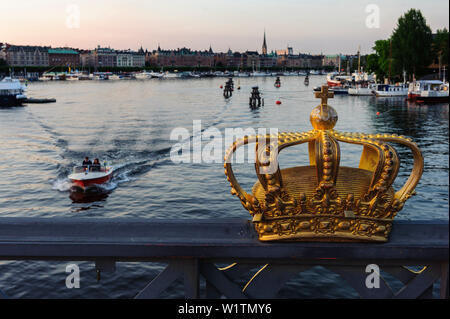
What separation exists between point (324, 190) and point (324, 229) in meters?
0.28

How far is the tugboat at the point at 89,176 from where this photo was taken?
84.4 ft

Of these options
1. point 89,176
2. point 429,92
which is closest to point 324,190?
point 89,176

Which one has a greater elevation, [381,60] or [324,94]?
[381,60]

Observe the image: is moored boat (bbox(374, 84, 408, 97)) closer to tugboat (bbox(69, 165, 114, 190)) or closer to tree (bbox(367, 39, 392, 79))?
tree (bbox(367, 39, 392, 79))

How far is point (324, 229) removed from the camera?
10.3 ft

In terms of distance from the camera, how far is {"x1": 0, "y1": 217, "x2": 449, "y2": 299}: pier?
2.88 m

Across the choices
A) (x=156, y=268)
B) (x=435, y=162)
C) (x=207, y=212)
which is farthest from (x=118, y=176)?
(x=435, y=162)

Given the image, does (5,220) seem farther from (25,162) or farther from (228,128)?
(228,128)

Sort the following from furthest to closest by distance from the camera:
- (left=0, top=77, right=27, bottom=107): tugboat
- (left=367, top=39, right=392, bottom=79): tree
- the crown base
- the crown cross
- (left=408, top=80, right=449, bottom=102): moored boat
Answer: (left=367, top=39, right=392, bottom=79): tree < (left=0, top=77, right=27, bottom=107): tugboat < (left=408, top=80, right=449, bottom=102): moored boat < the crown cross < the crown base

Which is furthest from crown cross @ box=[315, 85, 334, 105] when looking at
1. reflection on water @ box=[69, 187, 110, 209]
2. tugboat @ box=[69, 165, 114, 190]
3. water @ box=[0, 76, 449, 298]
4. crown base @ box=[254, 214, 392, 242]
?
tugboat @ box=[69, 165, 114, 190]

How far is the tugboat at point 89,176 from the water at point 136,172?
0.63m

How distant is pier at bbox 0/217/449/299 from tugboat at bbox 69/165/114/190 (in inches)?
925

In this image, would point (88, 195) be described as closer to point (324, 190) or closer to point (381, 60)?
point (324, 190)

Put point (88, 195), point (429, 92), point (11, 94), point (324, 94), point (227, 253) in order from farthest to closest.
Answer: point (11, 94)
point (429, 92)
point (88, 195)
point (324, 94)
point (227, 253)
